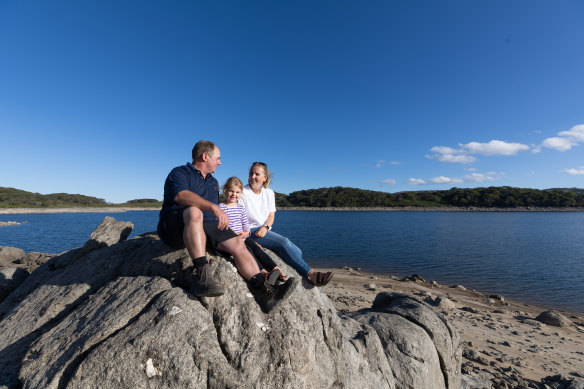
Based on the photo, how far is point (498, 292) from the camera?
1875 centimetres

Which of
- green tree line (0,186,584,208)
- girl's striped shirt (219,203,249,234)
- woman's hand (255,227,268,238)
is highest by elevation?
green tree line (0,186,584,208)

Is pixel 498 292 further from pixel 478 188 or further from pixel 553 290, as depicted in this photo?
pixel 478 188

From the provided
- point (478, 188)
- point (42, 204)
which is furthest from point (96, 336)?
point (478, 188)

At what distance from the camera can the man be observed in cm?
432

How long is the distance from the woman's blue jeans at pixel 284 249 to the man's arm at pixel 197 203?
5.21 ft

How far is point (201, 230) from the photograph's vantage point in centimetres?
441

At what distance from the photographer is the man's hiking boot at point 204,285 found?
13.4 ft

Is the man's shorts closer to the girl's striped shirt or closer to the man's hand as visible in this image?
the man's hand

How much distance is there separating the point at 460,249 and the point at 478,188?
18189 centimetres

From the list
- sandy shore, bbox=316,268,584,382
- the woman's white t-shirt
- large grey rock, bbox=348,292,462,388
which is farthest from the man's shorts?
sandy shore, bbox=316,268,584,382

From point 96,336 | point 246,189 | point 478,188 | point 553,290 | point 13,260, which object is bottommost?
point 553,290

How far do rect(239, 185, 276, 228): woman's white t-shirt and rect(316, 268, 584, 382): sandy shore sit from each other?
8.22 m

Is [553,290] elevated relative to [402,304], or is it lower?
lower

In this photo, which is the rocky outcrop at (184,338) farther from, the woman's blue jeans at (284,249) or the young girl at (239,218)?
the young girl at (239,218)
